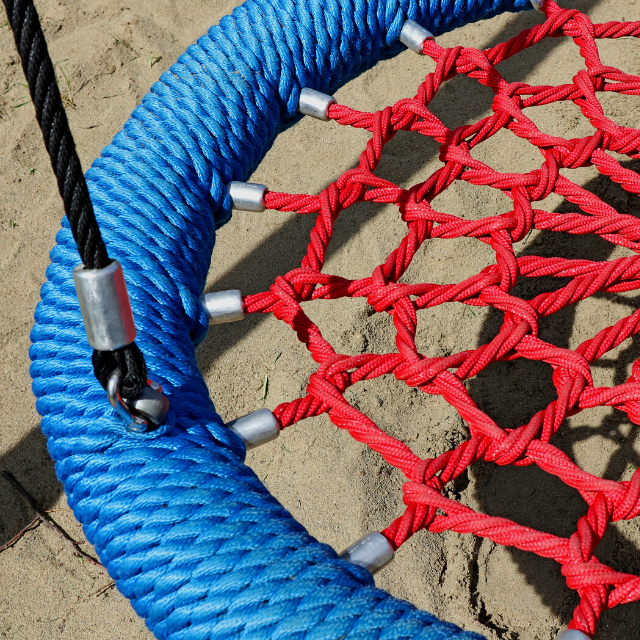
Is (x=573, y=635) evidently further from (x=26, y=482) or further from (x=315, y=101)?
(x=26, y=482)

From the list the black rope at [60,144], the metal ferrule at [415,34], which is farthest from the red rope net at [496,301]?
the black rope at [60,144]

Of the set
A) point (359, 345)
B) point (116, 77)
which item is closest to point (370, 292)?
point (359, 345)

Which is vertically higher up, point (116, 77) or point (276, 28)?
point (276, 28)

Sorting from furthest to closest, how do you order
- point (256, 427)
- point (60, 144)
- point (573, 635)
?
point (256, 427)
point (573, 635)
point (60, 144)

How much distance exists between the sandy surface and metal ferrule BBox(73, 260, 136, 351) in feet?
2.64

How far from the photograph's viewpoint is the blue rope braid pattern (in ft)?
1.60

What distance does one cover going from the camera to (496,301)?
0.77 meters

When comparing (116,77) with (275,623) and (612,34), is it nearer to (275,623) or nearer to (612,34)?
(612,34)

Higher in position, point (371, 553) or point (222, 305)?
point (222, 305)

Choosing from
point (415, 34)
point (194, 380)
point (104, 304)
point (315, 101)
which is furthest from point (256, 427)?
point (415, 34)

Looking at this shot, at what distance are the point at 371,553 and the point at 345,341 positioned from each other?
74 cm

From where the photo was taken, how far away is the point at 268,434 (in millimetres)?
665

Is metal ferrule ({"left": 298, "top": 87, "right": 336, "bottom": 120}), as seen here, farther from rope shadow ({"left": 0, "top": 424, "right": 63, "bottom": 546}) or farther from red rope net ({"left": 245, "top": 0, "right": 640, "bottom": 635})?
rope shadow ({"left": 0, "top": 424, "right": 63, "bottom": 546})

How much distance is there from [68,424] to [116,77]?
128 centimetres
